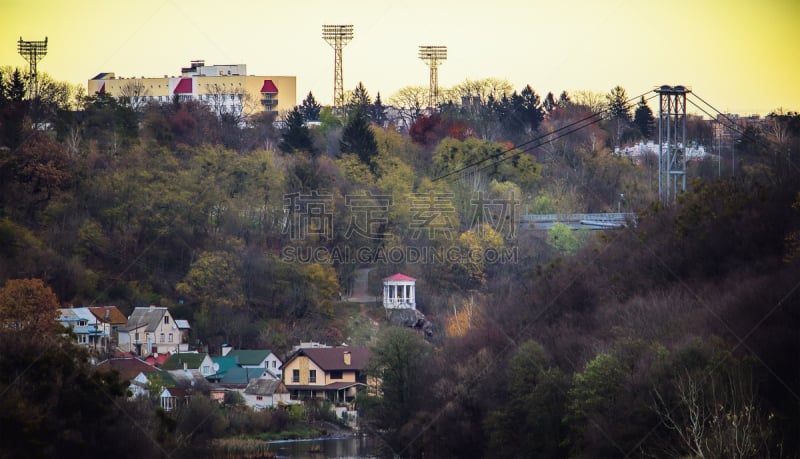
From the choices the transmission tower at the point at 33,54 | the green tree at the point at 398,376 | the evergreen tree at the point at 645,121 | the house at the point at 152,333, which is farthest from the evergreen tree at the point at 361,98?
the green tree at the point at 398,376

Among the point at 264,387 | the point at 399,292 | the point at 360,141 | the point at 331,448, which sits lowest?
the point at 331,448

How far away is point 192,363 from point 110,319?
4.82 meters

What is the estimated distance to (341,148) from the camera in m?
75.0

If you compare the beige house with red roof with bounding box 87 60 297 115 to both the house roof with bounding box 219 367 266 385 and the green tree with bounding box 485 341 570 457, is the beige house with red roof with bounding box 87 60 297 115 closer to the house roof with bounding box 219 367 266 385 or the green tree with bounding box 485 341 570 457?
the house roof with bounding box 219 367 266 385

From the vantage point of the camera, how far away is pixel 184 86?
328 ft

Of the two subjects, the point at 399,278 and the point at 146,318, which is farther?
the point at 399,278

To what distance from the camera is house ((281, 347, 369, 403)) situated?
2031 inches

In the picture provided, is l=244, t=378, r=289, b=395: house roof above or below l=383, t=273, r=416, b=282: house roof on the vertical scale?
below

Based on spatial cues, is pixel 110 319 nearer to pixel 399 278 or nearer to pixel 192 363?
pixel 192 363

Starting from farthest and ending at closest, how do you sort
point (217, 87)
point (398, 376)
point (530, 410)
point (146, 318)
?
point (217, 87) → point (146, 318) → point (398, 376) → point (530, 410)

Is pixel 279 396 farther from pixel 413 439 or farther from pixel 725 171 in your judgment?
pixel 725 171

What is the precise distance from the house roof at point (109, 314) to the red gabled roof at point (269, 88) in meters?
45.3

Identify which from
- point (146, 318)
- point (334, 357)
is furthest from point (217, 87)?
point (334, 357)

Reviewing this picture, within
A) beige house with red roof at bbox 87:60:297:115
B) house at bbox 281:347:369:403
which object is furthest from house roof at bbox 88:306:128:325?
beige house with red roof at bbox 87:60:297:115
